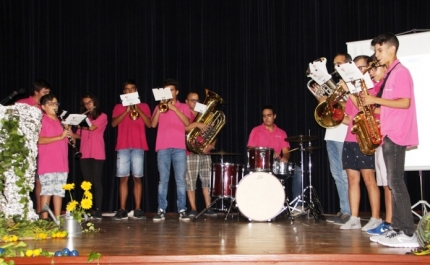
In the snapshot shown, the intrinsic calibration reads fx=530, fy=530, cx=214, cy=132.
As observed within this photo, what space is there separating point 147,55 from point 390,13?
4157 mm

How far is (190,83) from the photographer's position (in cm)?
900

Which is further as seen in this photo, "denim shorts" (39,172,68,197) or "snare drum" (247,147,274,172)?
"snare drum" (247,147,274,172)

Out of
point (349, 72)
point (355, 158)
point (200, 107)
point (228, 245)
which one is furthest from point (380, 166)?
point (200, 107)

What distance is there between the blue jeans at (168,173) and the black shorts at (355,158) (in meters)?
2.54

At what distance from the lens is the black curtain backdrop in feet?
29.1

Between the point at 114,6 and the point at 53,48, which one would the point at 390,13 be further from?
the point at 53,48

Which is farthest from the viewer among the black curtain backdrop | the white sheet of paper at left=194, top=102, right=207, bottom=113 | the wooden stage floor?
the black curtain backdrop

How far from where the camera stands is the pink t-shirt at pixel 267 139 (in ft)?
25.3

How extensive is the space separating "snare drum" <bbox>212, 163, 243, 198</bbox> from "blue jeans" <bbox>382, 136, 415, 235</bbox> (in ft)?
10.7

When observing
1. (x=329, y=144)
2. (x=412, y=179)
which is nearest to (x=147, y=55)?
(x=329, y=144)

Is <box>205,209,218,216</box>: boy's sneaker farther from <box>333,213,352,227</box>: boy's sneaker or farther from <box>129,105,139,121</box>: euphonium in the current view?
<box>333,213,352,227</box>: boy's sneaker

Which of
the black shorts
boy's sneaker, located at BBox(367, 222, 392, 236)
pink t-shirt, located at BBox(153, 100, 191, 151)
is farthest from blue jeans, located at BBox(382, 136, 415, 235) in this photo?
pink t-shirt, located at BBox(153, 100, 191, 151)

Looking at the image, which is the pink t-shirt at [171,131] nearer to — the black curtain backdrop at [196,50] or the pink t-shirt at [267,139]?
the pink t-shirt at [267,139]

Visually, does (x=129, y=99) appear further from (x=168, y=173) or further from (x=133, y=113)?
(x=168, y=173)
